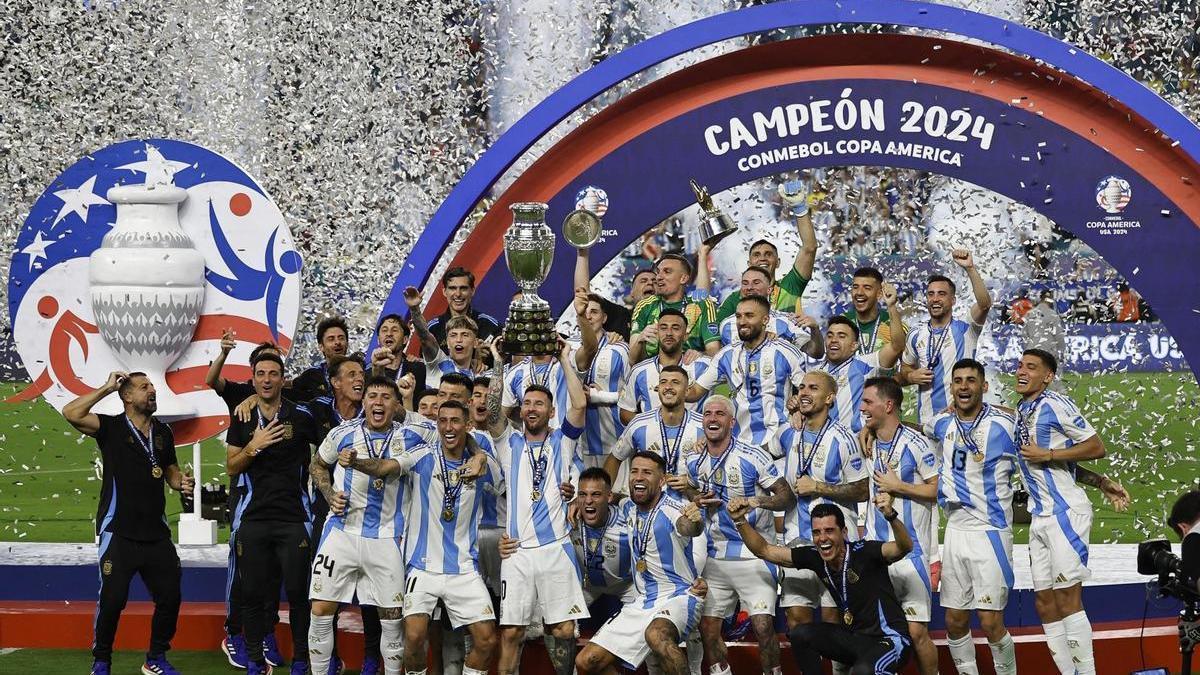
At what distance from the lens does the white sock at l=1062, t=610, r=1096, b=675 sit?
27.4ft

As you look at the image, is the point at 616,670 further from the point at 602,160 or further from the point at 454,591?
the point at 602,160

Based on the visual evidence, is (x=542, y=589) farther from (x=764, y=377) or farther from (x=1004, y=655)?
(x=1004, y=655)

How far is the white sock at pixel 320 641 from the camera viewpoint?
8.62 metres

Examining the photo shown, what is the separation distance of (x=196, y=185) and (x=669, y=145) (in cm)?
271

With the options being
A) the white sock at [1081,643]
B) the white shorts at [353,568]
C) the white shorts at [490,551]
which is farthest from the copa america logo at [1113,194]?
the white shorts at [353,568]

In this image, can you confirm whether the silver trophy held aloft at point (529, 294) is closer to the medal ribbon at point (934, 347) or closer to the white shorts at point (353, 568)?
the white shorts at point (353, 568)

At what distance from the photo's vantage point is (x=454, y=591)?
850cm

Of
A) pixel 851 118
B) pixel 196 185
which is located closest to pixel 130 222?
pixel 196 185

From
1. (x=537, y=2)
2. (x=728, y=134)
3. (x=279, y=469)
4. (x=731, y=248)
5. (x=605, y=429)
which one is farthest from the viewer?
(x=731, y=248)

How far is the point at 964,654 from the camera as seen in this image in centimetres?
839

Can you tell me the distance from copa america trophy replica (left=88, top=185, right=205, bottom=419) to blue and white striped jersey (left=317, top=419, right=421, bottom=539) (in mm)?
2190

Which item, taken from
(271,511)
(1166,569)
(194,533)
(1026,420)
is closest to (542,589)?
(271,511)

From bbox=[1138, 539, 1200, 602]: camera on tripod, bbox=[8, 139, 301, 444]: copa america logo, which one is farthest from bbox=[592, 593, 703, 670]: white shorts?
bbox=[8, 139, 301, 444]: copa america logo

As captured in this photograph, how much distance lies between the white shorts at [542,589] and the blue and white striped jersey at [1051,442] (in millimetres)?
2152
